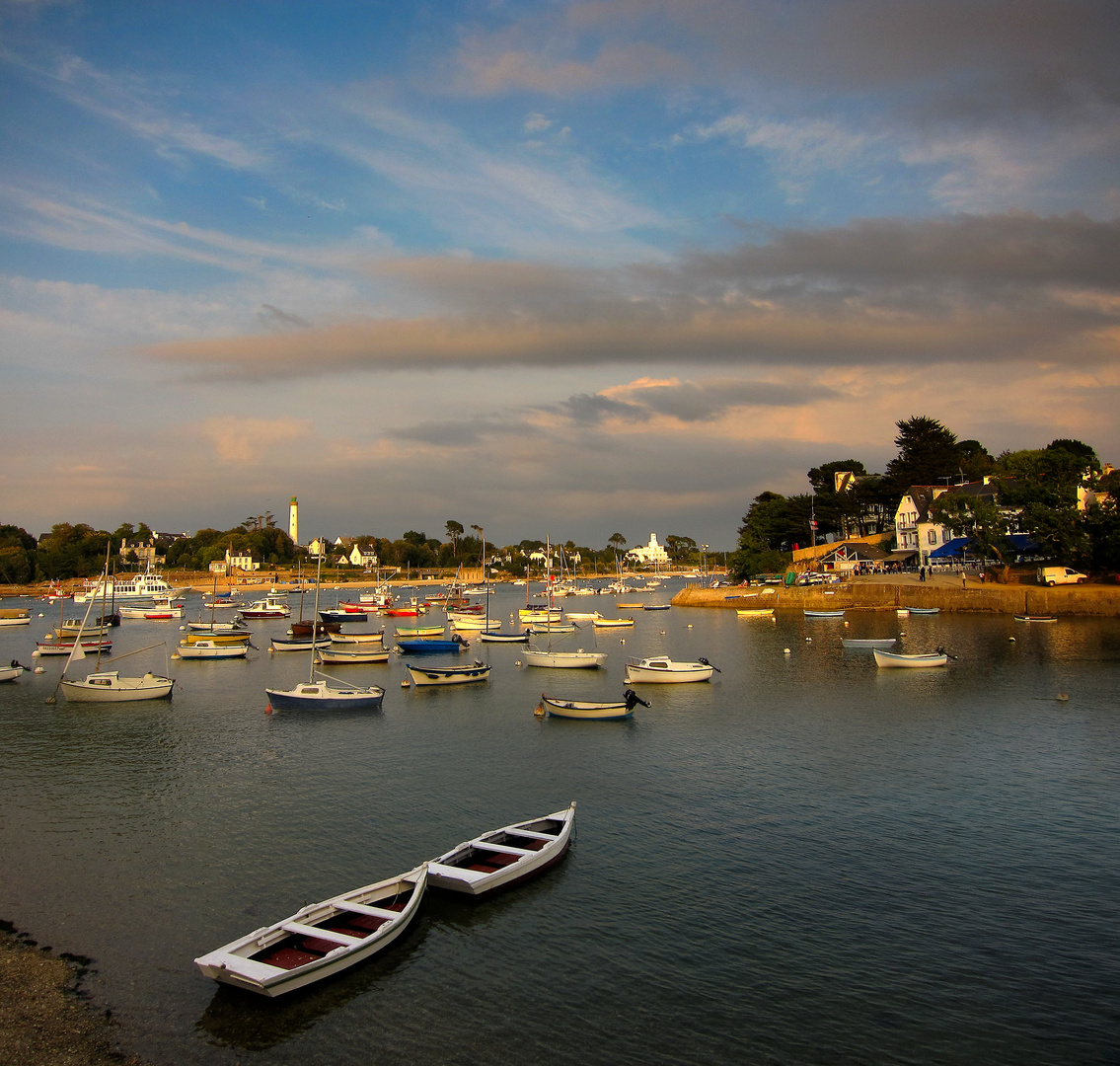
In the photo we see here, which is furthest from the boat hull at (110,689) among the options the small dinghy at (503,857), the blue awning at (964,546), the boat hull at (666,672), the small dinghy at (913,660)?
the blue awning at (964,546)

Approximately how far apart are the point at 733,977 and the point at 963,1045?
13.9 feet

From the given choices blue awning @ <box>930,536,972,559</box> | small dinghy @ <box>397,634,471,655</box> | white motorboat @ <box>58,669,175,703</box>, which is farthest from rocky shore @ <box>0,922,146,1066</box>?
blue awning @ <box>930,536,972,559</box>

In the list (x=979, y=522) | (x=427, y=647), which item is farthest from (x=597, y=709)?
(x=979, y=522)

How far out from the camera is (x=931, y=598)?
89.4 meters

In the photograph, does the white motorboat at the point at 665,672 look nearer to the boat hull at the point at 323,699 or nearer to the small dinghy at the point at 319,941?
the boat hull at the point at 323,699

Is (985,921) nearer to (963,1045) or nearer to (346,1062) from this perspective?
(963,1045)

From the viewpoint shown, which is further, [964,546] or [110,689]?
[964,546]

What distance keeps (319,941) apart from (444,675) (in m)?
35.0

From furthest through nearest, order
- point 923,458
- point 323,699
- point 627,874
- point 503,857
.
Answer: point 923,458 < point 323,699 < point 627,874 < point 503,857

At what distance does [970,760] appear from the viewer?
103 ft

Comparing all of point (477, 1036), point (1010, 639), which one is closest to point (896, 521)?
point (1010, 639)

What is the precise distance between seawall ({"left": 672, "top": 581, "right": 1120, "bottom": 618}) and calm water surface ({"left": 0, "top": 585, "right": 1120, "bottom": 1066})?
131ft

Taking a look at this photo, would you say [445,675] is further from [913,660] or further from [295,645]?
[913,660]

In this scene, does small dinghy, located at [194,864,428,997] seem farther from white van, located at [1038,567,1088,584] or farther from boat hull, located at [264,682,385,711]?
white van, located at [1038,567,1088,584]
